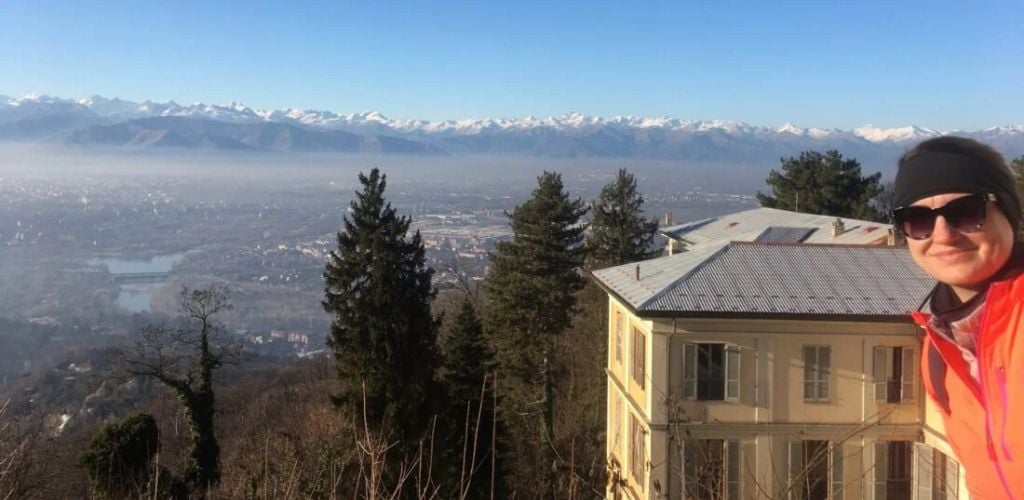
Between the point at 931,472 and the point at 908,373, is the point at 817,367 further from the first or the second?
the point at 931,472

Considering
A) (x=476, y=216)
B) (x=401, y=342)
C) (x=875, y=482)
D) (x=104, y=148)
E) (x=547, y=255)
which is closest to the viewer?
(x=875, y=482)

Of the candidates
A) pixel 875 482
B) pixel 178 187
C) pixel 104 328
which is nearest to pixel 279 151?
pixel 178 187

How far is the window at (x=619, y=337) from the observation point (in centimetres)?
1337

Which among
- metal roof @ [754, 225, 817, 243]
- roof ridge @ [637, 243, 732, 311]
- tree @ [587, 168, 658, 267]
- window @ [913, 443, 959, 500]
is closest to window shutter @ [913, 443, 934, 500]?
window @ [913, 443, 959, 500]

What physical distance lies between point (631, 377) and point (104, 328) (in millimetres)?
57215

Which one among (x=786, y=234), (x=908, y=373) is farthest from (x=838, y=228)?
(x=908, y=373)

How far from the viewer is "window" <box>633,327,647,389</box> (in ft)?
37.7

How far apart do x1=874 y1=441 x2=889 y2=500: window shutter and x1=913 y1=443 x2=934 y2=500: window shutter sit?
0.38m

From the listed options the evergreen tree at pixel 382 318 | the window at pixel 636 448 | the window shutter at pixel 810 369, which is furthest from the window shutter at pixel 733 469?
the evergreen tree at pixel 382 318

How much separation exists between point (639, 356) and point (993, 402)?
10773mm

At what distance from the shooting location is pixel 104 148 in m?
170

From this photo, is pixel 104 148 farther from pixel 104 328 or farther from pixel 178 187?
pixel 104 328

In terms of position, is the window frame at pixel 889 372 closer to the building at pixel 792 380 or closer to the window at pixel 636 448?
the building at pixel 792 380

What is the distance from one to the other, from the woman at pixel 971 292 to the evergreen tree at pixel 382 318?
13.3 metres
